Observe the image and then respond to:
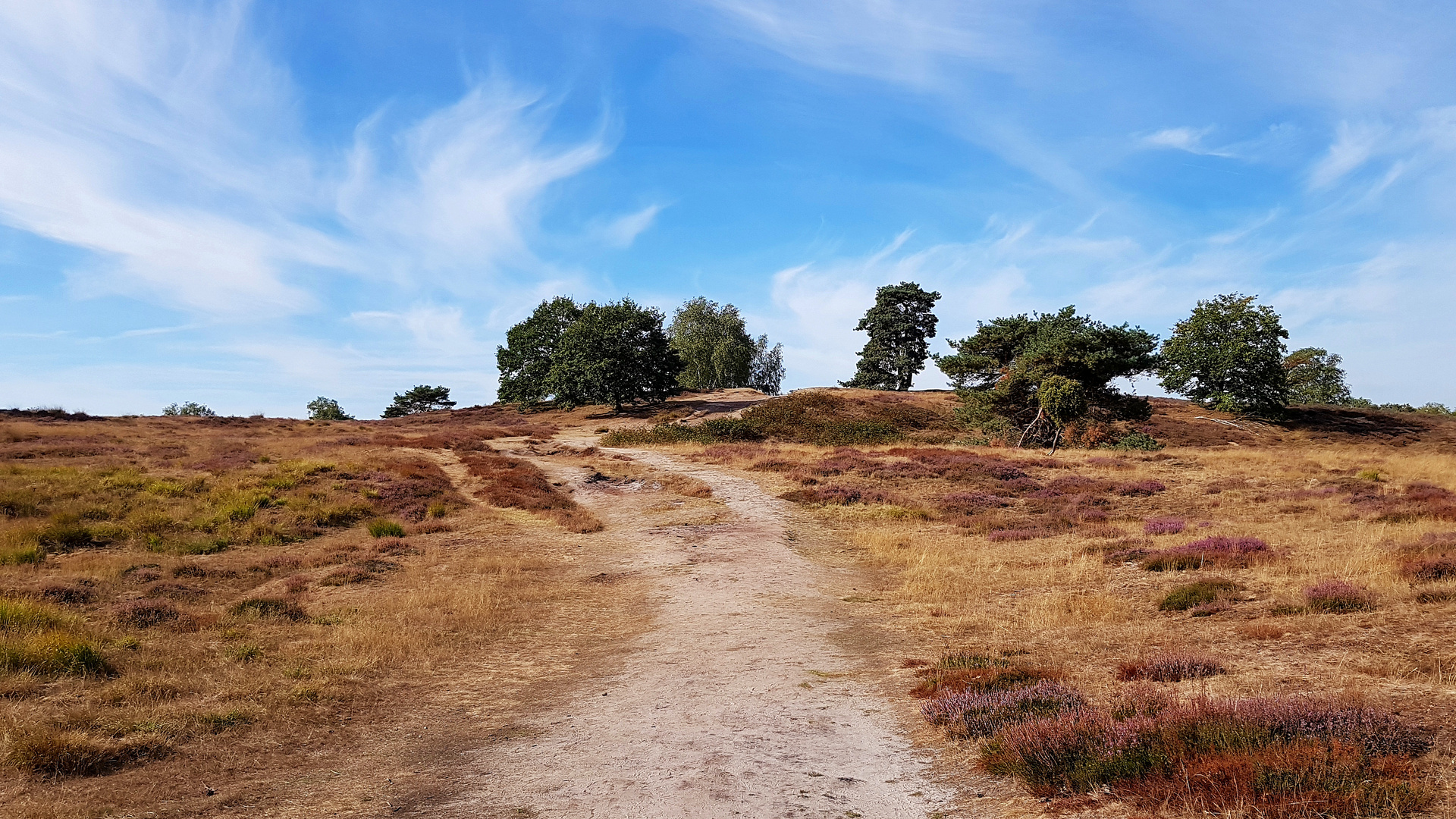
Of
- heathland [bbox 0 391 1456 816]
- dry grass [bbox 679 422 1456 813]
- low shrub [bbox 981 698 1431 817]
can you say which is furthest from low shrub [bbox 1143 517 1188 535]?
low shrub [bbox 981 698 1431 817]

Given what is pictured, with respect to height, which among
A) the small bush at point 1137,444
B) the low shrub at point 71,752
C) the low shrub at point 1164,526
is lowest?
the low shrub at point 71,752

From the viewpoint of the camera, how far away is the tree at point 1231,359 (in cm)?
5625

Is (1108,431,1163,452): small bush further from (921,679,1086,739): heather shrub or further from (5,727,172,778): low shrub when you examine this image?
(5,727,172,778): low shrub

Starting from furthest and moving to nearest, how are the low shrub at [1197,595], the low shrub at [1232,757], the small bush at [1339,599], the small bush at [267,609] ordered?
the small bush at [267,609] < the low shrub at [1197,595] < the small bush at [1339,599] < the low shrub at [1232,757]

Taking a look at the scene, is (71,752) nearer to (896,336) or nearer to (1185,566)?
(1185,566)

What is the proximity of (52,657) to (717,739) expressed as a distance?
349 inches

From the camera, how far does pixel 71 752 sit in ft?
23.9

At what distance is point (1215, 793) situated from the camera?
5.19 meters

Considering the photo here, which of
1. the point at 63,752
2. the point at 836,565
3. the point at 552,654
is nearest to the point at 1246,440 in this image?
the point at 836,565

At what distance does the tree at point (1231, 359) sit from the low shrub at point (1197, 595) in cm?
4820

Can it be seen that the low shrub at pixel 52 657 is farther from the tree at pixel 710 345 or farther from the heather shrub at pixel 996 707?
the tree at pixel 710 345

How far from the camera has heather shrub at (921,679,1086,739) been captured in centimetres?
759

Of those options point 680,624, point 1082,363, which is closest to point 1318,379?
point 1082,363

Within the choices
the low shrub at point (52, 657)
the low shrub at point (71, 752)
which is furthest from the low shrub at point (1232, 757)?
the low shrub at point (52, 657)
